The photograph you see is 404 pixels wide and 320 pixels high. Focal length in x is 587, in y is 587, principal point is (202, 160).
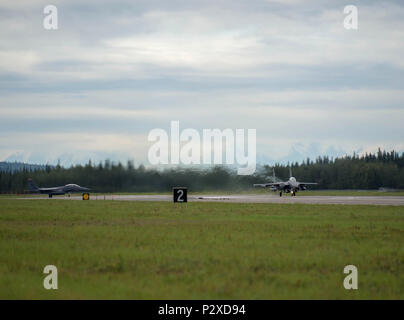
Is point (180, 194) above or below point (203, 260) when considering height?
above

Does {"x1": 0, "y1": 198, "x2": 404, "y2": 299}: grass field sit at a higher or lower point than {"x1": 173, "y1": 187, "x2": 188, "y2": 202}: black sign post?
lower

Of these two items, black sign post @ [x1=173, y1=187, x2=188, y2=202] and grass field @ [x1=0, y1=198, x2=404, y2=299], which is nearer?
grass field @ [x1=0, y1=198, x2=404, y2=299]

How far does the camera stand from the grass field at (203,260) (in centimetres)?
1445

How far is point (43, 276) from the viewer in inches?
650

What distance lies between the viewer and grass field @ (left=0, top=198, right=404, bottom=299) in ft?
47.4

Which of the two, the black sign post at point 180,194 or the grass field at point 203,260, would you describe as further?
the black sign post at point 180,194

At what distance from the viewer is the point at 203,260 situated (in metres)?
18.8

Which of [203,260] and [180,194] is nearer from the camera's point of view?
[203,260]

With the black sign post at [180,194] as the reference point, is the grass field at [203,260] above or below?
below
